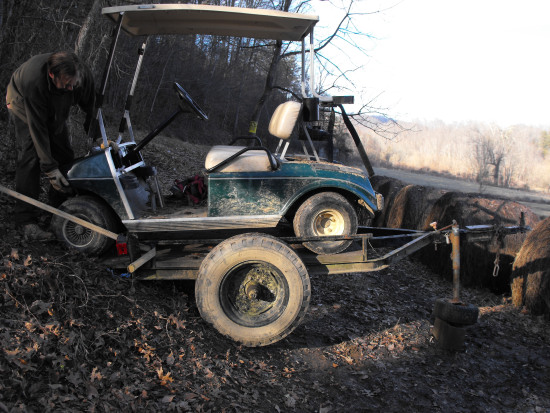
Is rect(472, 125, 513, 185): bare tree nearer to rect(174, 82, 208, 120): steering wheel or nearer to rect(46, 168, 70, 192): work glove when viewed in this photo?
rect(174, 82, 208, 120): steering wheel

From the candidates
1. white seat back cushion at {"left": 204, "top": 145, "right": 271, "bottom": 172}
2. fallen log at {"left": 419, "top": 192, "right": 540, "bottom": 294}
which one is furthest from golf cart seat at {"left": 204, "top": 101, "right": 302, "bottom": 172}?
fallen log at {"left": 419, "top": 192, "right": 540, "bottom": 294}

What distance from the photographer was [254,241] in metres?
3.87

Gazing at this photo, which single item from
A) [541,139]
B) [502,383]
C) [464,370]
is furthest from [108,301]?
[541,139]

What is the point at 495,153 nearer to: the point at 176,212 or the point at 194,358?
the point at 176,212

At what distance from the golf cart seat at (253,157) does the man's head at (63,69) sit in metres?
1.37

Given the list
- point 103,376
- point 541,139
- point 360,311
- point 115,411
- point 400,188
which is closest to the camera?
point 115,411

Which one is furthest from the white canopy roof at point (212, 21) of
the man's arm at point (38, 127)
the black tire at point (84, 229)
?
the black tire at point (84, 229)

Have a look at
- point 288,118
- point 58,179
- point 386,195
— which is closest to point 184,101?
point 288,118

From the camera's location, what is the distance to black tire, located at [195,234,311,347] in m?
3.86

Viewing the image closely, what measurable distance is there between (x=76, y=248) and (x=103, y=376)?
1533mm

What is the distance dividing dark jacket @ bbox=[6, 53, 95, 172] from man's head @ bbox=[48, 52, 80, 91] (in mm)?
115

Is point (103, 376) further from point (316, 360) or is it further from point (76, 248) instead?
point (316, 360)

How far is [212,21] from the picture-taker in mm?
4723

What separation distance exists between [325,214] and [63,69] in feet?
8.85
